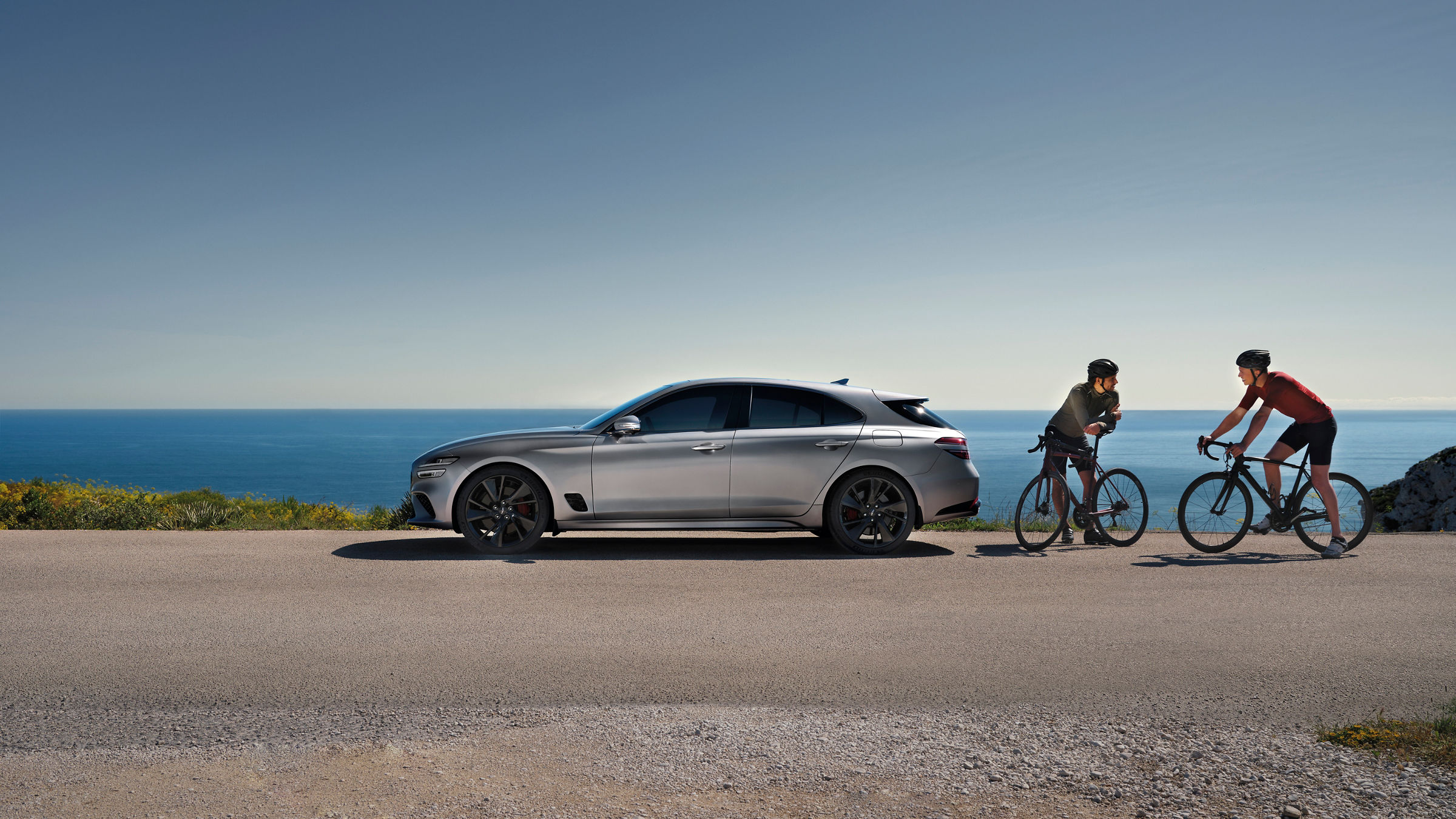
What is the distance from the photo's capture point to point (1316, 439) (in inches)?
374

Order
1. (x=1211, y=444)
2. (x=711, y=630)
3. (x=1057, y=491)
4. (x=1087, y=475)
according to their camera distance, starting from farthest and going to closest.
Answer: (x=1087, y=475) < (x=1057, y=491) < (x=1211, y=444) < (x=711, y=630)

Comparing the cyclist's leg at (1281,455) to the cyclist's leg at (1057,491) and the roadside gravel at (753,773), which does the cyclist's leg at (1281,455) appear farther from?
the roadside gravel at (753,773)

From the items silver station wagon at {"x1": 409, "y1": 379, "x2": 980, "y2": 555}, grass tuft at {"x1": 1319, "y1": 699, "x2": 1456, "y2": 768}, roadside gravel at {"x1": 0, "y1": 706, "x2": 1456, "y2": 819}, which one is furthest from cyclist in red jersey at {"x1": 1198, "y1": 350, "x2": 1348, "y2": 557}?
roadside gravel at {"x1": 0, "y1": 706, "x2": 1456, "y2": 819}

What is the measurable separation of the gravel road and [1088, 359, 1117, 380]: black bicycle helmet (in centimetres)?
242

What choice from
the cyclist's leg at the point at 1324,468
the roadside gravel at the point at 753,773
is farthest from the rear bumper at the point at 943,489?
the roadside gravel at the point at 753,773

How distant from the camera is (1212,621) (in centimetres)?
634

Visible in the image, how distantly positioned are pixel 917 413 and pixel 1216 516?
330 cm

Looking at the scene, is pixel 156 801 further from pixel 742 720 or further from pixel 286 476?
pixel 286 476

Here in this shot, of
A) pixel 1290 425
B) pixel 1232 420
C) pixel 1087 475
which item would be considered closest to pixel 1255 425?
pixel 1232 420

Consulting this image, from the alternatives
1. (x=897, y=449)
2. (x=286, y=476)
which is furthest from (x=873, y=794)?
(x=286, y=476)

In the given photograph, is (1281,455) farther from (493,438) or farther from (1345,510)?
(493,438)

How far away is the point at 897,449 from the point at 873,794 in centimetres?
625

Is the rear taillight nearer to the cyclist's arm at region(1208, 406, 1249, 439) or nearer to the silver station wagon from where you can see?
the silver station wagon

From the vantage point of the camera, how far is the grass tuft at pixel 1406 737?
147 inches
